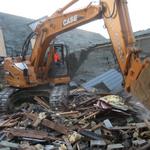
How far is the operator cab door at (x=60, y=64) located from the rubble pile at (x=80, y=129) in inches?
74.9

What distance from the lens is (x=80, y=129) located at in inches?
298

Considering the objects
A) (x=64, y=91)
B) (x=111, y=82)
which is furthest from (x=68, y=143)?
(x=111, y=82)

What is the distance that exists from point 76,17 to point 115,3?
1.78 m

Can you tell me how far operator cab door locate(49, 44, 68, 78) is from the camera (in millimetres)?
10984

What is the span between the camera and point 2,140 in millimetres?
7574

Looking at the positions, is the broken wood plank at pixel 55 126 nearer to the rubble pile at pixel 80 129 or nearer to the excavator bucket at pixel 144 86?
the rubble pile at pixel 80 129

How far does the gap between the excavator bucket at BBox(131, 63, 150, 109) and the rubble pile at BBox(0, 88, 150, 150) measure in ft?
4.44

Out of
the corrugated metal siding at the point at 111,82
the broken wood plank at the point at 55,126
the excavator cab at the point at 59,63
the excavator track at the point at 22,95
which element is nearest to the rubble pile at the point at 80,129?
the broken wood plank at the point at 55,126

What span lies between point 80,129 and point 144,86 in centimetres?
235

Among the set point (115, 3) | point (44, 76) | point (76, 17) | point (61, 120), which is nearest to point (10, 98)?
point (44, 76)

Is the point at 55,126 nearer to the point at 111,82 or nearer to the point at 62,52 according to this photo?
the point at 62,52

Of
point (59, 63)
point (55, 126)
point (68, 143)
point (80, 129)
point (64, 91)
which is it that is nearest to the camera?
point (68, 143)

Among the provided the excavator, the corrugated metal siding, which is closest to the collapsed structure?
the excavator

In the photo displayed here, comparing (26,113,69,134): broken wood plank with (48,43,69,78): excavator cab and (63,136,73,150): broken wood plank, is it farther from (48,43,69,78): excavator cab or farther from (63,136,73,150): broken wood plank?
(48,43,69,78): excavator cab
